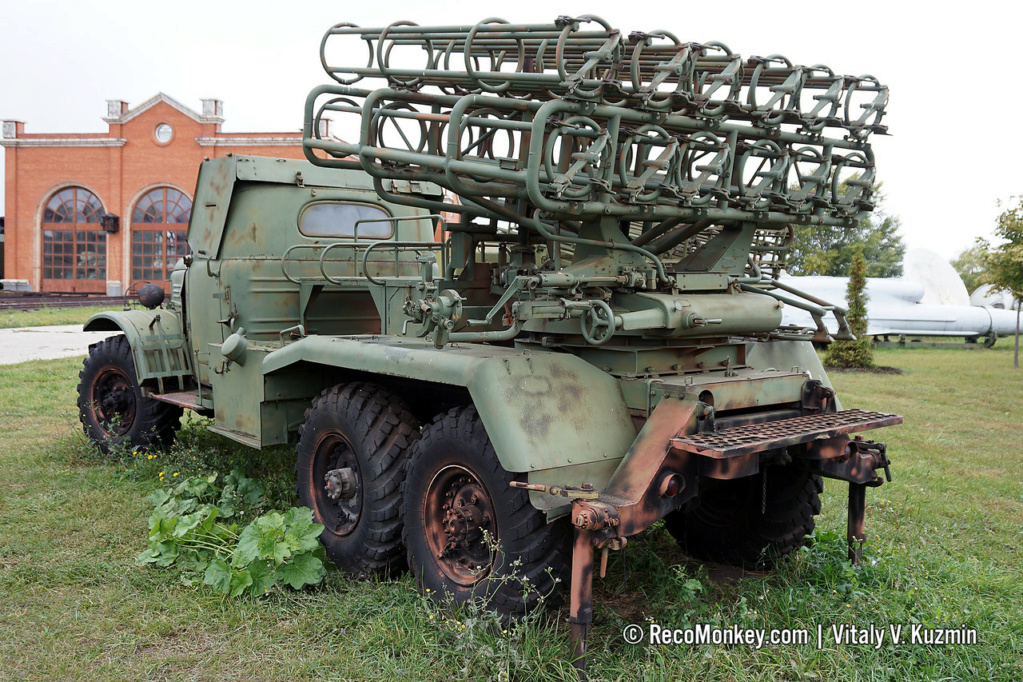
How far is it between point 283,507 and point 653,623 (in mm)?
2920

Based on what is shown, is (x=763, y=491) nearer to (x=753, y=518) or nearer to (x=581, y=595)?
(x=753, y=518)

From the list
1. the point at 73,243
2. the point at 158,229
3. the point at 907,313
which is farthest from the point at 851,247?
the point at 73,243

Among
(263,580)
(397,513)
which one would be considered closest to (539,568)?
(397,513)

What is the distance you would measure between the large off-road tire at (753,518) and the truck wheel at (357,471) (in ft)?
5.39

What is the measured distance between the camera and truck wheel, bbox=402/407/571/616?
13.3 feet

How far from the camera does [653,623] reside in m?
4.30

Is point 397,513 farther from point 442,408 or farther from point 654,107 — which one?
point 654,107

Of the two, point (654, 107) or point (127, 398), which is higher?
point (654, 107)

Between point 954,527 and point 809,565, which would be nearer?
point 809,565

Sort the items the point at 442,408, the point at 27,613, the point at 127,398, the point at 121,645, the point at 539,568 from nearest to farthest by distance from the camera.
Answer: the point at 539,568
the point at 121,645
the point at 27,613
the point at 442,408
the point at 127,398

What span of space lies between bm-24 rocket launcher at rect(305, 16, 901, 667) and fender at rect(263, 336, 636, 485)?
0.02 meters

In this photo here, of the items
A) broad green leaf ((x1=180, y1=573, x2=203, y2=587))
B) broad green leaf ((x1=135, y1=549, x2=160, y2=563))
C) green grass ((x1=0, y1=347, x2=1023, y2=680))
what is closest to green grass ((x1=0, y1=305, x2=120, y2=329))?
green grass ((x1=0, y1=347, x2=1023, y2=680))

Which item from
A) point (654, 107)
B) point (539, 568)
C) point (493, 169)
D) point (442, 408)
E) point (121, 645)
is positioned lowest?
point (121, 645)

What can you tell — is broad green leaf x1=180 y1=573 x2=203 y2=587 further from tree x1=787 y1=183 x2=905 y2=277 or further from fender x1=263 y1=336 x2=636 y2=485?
tree x1=787 y1=183 x2=905 y2=277
